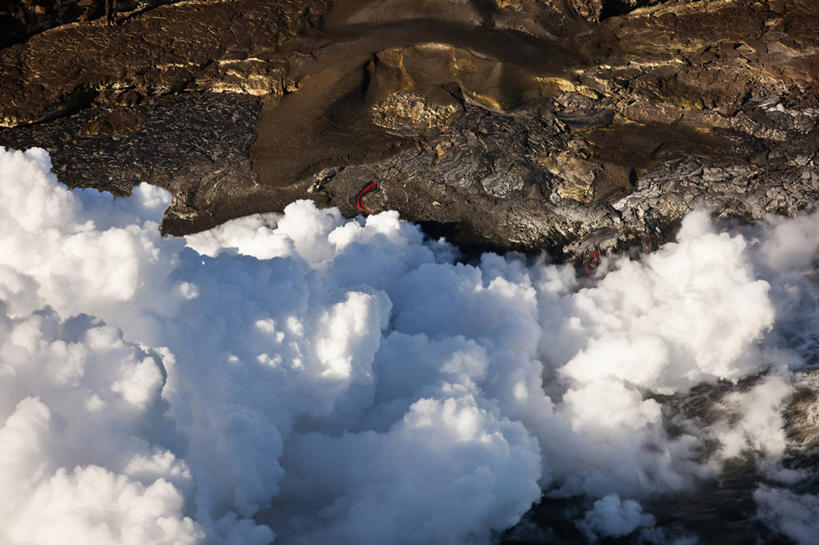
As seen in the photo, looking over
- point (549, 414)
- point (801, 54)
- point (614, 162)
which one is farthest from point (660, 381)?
point (801, 54)

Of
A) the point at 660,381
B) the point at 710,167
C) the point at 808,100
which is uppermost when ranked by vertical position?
the point at 808,100

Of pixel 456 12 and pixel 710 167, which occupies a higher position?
pixel 456 12

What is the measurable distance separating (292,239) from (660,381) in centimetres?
1385

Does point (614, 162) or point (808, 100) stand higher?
point (808, 100)

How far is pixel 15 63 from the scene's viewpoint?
36.9m

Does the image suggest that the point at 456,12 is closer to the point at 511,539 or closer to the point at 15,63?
the point at 15,63

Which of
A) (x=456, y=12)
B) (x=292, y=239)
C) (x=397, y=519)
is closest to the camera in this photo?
(x=397, y=519)

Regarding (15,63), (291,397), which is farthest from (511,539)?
(15,63)

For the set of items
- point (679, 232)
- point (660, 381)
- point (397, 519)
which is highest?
point (679, 232)

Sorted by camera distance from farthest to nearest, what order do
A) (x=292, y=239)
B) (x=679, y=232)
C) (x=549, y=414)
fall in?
(x=679, y=232) < (x=292, y=239) < (x=549, y=414)

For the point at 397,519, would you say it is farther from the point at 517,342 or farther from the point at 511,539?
the point at 517,342

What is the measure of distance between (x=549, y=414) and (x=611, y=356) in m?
3.32

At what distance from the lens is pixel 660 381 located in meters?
27.1

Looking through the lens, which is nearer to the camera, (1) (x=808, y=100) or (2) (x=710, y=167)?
(2) (x=710, y=167)
